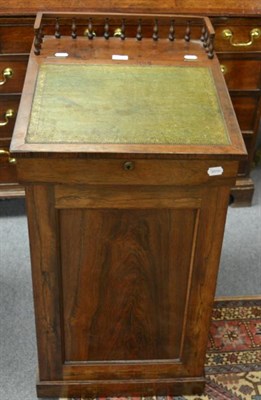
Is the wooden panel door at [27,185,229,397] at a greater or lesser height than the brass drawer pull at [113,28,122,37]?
lesser

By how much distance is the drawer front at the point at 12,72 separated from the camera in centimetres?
196

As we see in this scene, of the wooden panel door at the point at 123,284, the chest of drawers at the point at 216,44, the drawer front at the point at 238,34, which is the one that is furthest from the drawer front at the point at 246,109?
the wooden panel door at the point at 123,284

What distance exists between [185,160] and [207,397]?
2.76 ft

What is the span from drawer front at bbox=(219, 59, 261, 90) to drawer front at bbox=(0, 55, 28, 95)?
0.68 metres

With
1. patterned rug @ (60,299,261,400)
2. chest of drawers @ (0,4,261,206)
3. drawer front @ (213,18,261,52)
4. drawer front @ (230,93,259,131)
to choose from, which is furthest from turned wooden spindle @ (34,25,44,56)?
patterned rug @ (60,299,261,400)

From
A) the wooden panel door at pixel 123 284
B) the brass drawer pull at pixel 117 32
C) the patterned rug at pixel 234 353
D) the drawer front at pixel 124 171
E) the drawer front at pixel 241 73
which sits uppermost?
the brass drawer pull at pixel 117 32

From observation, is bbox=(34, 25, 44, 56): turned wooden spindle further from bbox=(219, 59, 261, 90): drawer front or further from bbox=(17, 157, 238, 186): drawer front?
bbox=(219, 59, 261, 90): drawer front

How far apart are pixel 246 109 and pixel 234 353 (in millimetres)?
895

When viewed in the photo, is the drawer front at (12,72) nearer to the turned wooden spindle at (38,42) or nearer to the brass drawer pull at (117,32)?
the brass drawer pull at (117,32)

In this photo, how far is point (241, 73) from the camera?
2127 millimetres

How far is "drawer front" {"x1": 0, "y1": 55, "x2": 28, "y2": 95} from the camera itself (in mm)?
1965

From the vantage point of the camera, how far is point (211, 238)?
4.66ft

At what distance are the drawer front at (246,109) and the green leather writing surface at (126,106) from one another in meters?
0.68

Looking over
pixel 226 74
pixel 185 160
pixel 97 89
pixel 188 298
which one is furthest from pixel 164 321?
pixel 226 74
